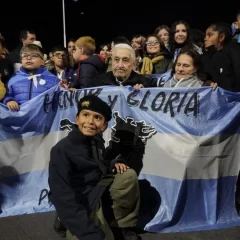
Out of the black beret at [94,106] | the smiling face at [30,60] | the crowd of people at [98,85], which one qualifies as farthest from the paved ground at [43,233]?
the smiling face at [30,60]

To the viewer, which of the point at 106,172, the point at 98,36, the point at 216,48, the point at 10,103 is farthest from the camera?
the point at 98,36

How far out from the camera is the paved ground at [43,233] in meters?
3.32

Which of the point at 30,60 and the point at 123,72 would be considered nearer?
the point at 123,72

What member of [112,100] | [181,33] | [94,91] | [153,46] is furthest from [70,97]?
[181,33]

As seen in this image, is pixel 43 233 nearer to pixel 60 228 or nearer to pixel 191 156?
pixel 60 228

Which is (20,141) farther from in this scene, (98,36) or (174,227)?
(98,36)

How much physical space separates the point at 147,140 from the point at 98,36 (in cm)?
1878

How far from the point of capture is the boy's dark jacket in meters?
2.61

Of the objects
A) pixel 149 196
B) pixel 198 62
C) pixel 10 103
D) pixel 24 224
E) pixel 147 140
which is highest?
pixel 198 62

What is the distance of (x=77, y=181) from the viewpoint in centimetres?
288

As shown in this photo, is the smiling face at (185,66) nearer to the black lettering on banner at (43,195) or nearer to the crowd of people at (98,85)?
the crowd of people at (98,85)

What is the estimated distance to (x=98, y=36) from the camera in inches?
856

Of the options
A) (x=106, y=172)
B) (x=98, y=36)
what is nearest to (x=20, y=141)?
(x=106, y=172)

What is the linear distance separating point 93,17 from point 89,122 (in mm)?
19794
